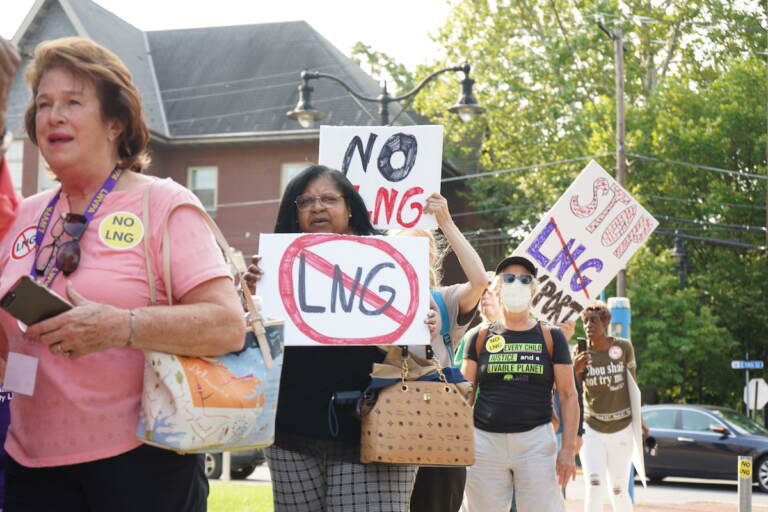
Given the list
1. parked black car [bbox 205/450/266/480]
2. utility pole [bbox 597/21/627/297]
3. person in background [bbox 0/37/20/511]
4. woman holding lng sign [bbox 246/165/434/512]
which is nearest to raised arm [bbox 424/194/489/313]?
woman holding lng sign [bbox 246/165/434/512]

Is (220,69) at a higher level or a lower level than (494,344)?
higher

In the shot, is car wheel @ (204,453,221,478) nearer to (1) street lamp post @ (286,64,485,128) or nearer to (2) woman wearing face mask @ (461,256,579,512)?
(1) street lamp post @ (286,64,485,128)

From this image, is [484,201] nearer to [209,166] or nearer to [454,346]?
[209,166]

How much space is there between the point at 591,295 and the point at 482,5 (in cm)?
2952

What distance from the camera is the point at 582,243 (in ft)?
30.8

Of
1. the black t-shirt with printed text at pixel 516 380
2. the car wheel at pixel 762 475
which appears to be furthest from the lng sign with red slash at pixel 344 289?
the car wheel at pixel 762 475

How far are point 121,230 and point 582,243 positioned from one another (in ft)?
23.0

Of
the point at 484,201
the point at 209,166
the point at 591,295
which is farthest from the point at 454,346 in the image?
the point at 484,201

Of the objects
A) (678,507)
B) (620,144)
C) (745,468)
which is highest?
(620,144)

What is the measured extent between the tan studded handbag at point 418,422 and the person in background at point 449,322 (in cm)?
73

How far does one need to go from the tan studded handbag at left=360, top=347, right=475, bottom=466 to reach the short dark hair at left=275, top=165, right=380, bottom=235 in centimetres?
65

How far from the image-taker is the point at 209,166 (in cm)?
3284

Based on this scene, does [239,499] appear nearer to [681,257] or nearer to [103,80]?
[103,80]

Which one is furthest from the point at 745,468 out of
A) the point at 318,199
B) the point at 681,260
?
the point at 681,260
